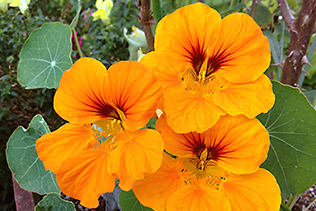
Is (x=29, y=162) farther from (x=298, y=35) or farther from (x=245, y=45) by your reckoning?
(x=298, y=35)

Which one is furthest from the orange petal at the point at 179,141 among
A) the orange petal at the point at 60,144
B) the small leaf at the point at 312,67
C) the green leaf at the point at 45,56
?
the small leaf at the point at 312,67

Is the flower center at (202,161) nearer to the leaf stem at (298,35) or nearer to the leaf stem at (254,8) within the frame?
the leaf stem at (298,35)

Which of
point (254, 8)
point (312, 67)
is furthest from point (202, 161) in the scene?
point (312, 67)

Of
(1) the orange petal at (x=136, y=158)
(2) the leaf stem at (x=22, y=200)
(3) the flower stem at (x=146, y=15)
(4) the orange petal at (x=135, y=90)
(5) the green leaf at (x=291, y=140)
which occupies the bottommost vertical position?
(2) the leaf stem at (x=22, y=200)

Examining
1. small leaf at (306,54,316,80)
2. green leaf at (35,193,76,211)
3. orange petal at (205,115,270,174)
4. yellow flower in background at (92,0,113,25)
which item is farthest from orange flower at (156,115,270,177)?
small leaf at (306,54,316,80)

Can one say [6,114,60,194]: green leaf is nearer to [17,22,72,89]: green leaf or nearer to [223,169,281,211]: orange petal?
[17,22,72,89]: green leaf

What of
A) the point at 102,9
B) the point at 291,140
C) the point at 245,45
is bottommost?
the point at 291,140
